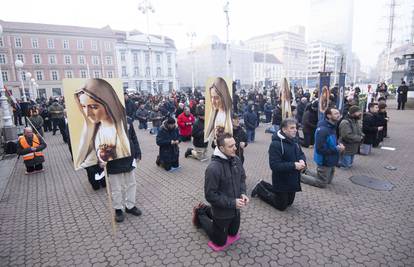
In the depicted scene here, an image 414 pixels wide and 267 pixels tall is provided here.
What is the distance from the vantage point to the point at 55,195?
616 centimetres

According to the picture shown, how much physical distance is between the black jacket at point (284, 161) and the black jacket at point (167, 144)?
12.1ft

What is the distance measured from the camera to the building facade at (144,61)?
67000 mm

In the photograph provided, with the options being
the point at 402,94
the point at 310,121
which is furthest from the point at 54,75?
the point at 402,94

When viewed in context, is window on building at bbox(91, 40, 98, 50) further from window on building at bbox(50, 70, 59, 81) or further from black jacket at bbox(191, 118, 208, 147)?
black jacket at bbox(191, 118, 208, 147)

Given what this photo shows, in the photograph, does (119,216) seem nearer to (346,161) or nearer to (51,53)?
(346,161)

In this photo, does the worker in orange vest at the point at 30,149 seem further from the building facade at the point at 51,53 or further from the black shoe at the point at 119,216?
the building facade at the point at 51,53

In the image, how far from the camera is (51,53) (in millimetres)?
56125

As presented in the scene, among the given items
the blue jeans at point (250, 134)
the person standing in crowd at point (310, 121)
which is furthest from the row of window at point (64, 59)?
the person standing in crowd at point (310, 121)

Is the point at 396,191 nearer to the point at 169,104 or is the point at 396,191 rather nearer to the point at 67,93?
the point at 67,93

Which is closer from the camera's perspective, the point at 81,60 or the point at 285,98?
the point at 285,98

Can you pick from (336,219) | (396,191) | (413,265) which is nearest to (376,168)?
(396,191)

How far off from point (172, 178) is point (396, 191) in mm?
5593

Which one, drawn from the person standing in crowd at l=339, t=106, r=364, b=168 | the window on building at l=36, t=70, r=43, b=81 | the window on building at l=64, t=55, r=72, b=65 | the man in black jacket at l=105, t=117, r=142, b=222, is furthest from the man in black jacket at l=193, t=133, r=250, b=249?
the window on building at l=64, t=55, r=72, b=65

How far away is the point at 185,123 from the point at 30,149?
5.75 meters
